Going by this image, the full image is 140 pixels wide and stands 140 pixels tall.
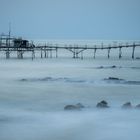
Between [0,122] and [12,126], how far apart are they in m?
0.91

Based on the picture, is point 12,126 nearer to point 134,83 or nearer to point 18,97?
point 18,97

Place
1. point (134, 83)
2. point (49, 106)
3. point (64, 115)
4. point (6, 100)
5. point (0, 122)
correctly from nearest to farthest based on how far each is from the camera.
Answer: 1. point (0, 122)
2. point (64, 115)
3. point (49, 106)
4. point (6, 100)
5. point (134, 83)

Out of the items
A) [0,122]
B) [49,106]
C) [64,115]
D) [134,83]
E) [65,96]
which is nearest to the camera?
[0,122]

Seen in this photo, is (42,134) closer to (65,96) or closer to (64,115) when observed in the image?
(64,115)

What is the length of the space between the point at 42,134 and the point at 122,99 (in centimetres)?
1090

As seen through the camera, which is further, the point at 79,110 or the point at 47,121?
the point at 79,110

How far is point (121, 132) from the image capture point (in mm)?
18172

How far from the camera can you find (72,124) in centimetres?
1966

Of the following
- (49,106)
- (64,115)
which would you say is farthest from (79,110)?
(49,106)

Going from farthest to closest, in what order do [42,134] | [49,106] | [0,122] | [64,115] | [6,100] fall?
1. [6,100]
2. [49,106]
3. [64,115]
4. [0,122]
5. [42,134]

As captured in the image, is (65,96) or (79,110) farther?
(65,96)

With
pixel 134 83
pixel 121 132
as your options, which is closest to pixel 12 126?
pixel 121 132

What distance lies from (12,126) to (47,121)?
1.89 metres

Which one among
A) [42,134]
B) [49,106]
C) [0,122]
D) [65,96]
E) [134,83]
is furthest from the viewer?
[134,83]
